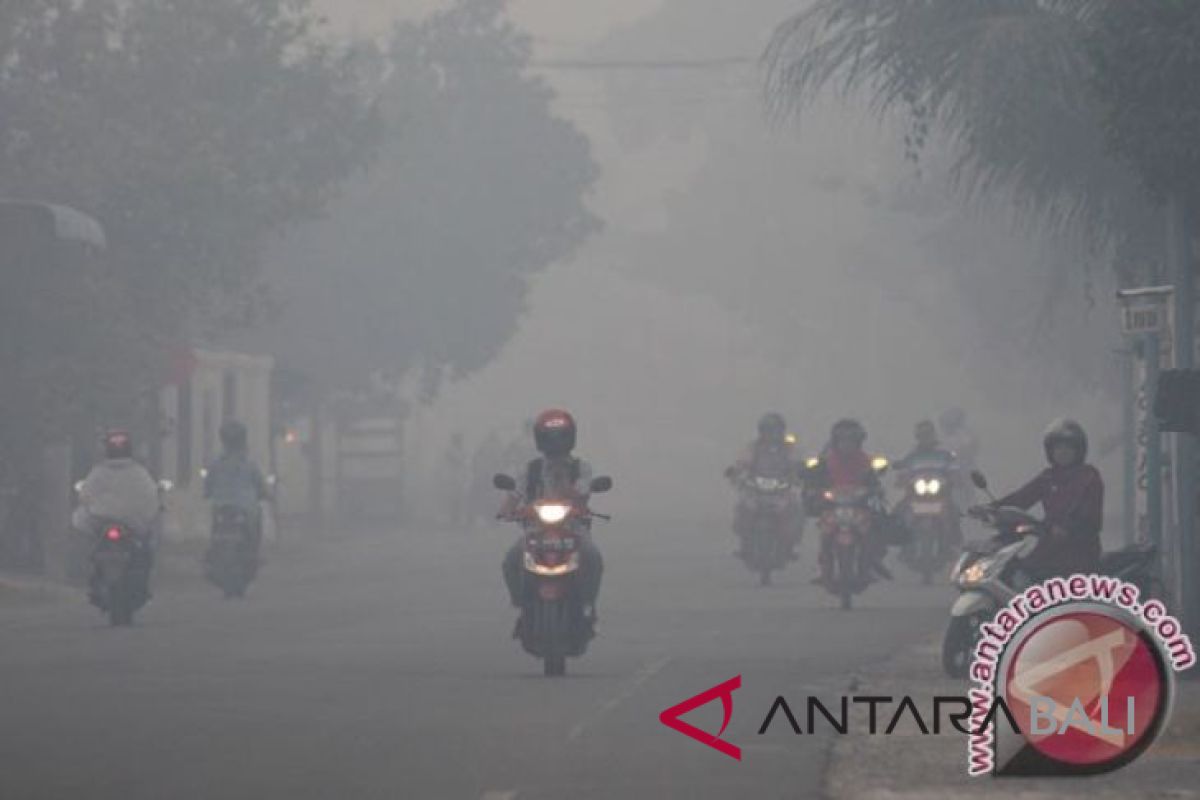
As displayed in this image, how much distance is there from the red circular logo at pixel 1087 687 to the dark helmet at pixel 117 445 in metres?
15.1

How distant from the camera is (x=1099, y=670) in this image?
45.3 feet

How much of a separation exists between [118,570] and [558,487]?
24.7 feet

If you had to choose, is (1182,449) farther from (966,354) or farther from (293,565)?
(966,354)

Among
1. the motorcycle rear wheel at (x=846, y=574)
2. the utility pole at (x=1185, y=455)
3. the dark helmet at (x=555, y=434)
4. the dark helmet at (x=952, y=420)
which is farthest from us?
the dark helmet at (x=952, y=420)

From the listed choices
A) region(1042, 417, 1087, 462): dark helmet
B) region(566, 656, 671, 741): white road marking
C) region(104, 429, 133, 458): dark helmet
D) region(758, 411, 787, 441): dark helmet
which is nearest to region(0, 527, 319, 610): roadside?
region(104, 429, 133, 458): dark helmet

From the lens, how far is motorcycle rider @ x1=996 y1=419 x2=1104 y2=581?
19.9 m

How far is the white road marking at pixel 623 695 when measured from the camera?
16.5m

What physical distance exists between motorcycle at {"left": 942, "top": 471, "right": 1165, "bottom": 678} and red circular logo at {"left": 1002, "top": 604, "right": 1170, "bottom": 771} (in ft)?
18.1

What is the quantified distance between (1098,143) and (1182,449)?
6278 millimetres

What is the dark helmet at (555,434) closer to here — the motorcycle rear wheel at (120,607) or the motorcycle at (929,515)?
the motorcycle rear wheel at (120,607)

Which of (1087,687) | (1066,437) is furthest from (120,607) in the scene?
(1087,687)

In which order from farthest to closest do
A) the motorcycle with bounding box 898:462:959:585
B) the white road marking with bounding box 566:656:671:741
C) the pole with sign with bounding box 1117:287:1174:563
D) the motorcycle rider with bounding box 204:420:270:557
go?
the motorcycle with bounding box 898:462:959:585, the motorcycle rider with bounding box 204:420:270:557, the pole with sign with bounding box 1117:287:1174:563, the white road marking with bounding box 566:656:671:741

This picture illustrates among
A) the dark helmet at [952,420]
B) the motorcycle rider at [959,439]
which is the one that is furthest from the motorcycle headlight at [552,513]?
the dark helmet at [952,420]

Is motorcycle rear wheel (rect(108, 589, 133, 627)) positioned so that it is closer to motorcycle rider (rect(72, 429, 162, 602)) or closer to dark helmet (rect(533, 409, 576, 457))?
motorcycle rider (rect(72, 429, 162, 602))
